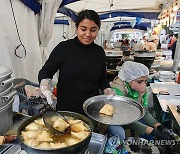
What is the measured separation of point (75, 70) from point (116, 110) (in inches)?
20.0

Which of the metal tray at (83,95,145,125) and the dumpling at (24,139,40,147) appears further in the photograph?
the metal tray at (83,95,145,125)

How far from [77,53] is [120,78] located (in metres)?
0.71

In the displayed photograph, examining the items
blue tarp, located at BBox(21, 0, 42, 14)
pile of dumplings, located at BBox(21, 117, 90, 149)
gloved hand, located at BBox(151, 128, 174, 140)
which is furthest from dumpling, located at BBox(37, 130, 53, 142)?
blue tarp, located at BBox(21, 0, 42, 14)

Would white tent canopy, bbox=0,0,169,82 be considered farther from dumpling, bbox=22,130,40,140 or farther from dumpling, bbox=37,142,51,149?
dumpling, bbox=37,142,51,149

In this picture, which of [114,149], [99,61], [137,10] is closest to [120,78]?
[99,61]

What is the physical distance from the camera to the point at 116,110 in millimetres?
1535

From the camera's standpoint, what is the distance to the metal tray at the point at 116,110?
4.51ft

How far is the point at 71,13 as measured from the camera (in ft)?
19.1

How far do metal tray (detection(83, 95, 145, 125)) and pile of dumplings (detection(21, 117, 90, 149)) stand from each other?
11.8 inches

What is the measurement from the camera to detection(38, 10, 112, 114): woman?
1.69 m

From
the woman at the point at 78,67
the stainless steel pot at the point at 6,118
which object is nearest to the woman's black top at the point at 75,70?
the woman at the point at 78,67

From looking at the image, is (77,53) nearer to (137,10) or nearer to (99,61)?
(99,61)

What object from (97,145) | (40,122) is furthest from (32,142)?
(97,145)

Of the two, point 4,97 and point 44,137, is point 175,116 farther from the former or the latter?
point 4,97
